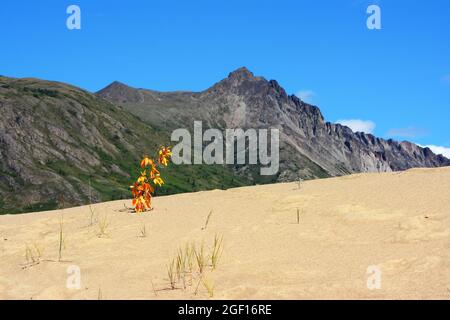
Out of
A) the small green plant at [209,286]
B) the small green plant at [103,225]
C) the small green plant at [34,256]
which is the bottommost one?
the small green plant at [209,286]

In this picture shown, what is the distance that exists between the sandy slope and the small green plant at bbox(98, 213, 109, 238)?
15 centimetres

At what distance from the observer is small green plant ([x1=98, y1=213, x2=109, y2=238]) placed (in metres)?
11.1

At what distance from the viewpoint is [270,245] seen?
914 centimetres

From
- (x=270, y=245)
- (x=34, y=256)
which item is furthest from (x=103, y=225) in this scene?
(x=270, y=245)

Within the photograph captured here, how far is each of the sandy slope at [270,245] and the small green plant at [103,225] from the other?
15cm

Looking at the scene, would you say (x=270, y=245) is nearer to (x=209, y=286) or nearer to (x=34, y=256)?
(x=209, y=286)

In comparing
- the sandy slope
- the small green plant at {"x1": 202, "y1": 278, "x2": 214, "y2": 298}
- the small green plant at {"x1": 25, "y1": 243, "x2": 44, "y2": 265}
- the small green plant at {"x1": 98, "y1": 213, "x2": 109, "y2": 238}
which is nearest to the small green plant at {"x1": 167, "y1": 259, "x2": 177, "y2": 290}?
the sandy slope

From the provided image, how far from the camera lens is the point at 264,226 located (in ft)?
34.4

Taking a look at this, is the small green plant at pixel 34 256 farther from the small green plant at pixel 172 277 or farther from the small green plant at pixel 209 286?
the small green plant at pixel 209 286

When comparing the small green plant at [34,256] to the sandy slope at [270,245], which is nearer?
the sandy slope at [270,245]

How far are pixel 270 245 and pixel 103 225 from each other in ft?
13.9

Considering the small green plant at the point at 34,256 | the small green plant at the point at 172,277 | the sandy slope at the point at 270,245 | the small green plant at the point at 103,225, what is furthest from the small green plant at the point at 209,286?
the small green plant at the point at 103,225

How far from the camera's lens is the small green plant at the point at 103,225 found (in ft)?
36.4
